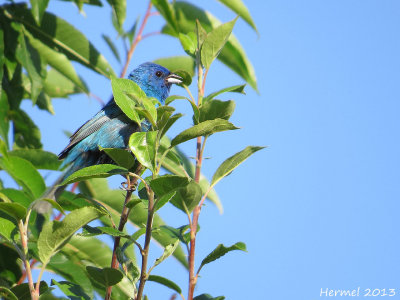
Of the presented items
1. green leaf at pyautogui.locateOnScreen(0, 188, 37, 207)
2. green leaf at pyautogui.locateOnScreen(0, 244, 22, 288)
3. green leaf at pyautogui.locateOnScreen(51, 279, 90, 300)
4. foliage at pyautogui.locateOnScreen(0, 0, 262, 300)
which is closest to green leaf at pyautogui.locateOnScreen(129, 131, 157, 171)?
foliage at pyautogui.locateOnScreen(0, 0, 262, 300)

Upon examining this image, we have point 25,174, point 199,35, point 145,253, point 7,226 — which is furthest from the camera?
point 25,174

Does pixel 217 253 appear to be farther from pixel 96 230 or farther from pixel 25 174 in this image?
pixel 25 174

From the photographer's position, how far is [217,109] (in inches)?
94.7

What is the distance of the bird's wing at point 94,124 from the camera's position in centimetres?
461

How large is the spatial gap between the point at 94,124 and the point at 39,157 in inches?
32.0

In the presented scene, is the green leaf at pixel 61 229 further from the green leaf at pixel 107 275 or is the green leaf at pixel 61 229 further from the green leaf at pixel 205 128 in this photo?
the green leaf at pixel 205 128

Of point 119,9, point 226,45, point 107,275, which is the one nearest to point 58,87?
point 119,9

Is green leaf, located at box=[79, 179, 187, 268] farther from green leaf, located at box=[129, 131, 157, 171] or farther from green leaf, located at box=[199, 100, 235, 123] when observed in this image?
green leaf, located at box=[129, 131, 157, 171]

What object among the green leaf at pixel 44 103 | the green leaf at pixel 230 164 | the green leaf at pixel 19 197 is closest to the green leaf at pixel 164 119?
the green leaf at pixel 230 164

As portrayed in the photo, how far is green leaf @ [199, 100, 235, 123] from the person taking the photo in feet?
7.84

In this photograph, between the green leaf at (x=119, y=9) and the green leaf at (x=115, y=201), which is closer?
the green leaf at (x=115, y=201)

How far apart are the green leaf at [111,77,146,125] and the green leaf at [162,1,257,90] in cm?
187

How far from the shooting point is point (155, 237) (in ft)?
11.9

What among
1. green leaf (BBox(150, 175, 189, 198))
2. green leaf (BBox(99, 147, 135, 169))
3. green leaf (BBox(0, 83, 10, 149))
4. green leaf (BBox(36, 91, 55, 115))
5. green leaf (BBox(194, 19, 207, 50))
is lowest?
green leaf (BBox(150, 175, 189, 198))
